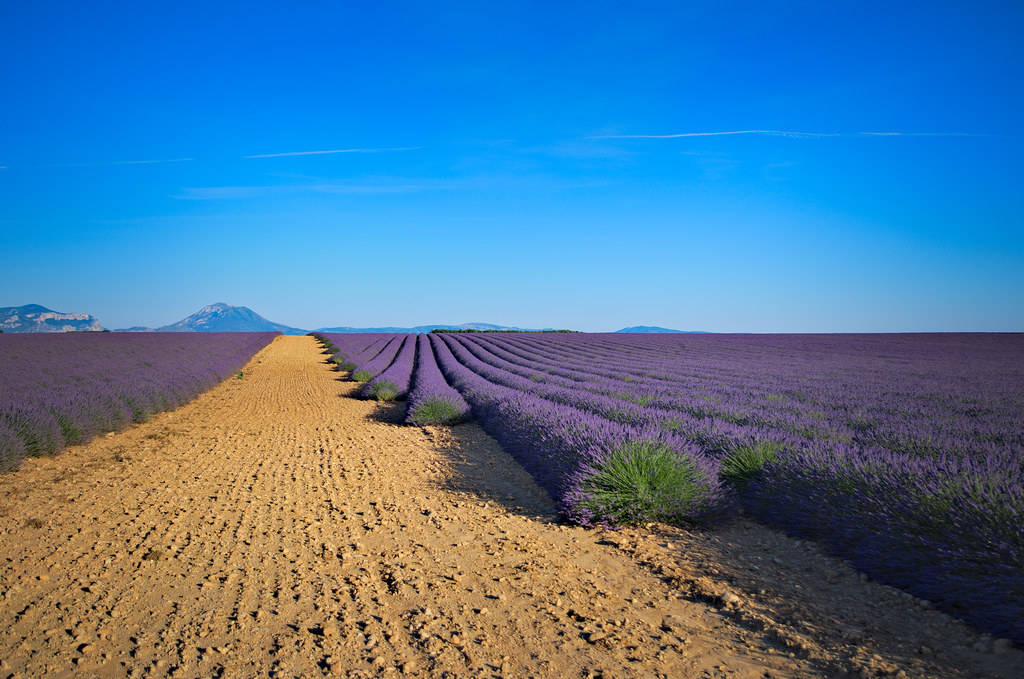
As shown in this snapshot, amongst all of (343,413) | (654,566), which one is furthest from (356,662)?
(343,413)

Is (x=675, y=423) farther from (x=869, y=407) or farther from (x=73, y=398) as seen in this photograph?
(x=73, y=398)

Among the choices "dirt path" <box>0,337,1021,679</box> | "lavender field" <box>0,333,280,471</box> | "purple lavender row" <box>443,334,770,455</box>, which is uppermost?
"purple lavender row" <box>443,334,770,455</box>

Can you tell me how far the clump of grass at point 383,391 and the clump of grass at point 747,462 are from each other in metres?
8.32

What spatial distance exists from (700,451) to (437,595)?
113 inches

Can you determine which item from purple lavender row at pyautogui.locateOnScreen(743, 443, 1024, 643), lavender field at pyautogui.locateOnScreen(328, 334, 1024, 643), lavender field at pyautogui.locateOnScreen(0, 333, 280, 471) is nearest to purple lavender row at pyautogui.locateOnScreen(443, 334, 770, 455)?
lavender field at pyautogui.locateOnScreen(328, 334, 1024, 643)

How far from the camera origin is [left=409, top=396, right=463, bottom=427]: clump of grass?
334 inches

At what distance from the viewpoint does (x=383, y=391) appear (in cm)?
1147

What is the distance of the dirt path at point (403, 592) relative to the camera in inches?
87.9

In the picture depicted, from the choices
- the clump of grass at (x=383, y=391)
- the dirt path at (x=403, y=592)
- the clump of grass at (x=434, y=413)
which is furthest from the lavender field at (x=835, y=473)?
the clump of grass at (x=383, y=391)

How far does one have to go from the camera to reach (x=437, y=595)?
9.37 feet

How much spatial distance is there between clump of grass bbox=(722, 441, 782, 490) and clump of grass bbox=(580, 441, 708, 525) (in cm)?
66

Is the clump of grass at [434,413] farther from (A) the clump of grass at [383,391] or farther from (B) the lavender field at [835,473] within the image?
(A) the clump of grass at [383,391]

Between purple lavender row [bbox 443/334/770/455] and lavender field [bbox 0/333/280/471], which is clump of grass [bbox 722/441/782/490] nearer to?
purple lavender row [bbox 443/334/770/455]

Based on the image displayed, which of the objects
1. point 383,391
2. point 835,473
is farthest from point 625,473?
point 383,391
